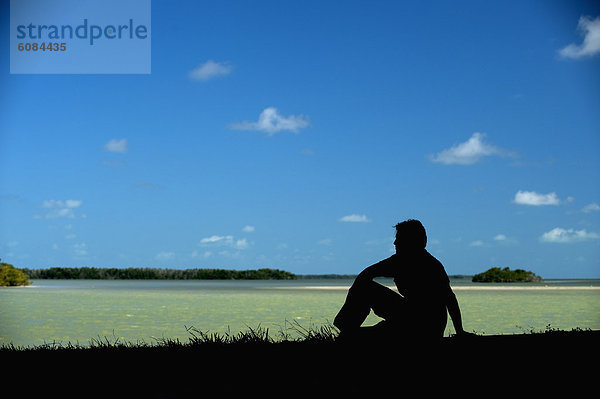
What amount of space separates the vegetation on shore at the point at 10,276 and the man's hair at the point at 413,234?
46299 mm

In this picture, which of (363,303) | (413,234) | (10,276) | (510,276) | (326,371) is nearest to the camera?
(413,234)

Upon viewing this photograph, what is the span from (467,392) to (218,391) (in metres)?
1.89

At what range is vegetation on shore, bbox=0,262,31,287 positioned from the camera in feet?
148

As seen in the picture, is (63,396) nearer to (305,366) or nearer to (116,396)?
(116,396)

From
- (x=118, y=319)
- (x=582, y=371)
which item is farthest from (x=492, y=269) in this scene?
(x=582, y=371)

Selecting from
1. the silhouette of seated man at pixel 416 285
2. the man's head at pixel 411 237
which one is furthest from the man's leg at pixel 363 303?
the man's head at pixel 411 237

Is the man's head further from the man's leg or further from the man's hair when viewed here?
the man's leg

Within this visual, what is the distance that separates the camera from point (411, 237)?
4.87 m

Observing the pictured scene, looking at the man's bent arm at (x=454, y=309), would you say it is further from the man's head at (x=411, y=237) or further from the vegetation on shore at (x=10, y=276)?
the vegetation on shore at (x=10, y=276)

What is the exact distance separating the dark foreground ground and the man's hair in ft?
2.73

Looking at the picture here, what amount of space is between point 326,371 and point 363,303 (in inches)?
27.2

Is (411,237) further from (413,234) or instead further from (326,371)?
(326,371)

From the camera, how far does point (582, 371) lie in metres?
5.09

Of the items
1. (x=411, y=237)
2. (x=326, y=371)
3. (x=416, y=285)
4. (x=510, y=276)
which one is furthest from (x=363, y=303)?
(x=510, y=276)
